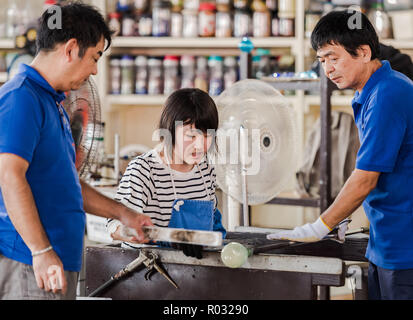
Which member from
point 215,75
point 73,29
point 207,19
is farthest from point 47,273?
point 207,19

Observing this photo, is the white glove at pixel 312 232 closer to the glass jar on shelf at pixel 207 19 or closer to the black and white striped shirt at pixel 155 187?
the black and white striped shirt at pixel 155 187

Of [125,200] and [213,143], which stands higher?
[213,143]

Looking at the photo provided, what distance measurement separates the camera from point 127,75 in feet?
11.8

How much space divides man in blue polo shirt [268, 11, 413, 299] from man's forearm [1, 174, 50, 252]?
0.69 m

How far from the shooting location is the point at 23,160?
1.13m

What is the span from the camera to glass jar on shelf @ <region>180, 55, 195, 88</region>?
3.56 meters

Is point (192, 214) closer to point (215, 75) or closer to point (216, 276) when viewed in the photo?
point (216, 276)

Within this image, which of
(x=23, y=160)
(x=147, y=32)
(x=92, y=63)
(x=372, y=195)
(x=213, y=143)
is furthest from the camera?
(x=147, y=32)

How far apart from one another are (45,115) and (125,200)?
1.45 ft

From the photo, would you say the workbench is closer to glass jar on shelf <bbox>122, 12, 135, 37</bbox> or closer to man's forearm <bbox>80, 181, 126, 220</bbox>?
man's forearm <bbox>80, 181, 126, 220</bbox>

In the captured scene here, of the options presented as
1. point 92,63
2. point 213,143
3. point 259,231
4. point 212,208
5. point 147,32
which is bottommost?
point 259,231

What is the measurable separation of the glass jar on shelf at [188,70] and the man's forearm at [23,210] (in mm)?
2477
